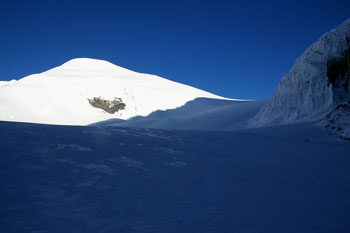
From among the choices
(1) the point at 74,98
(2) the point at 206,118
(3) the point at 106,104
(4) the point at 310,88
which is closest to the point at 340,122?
(4) the point at 310,88

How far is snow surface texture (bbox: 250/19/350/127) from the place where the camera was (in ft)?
37.8

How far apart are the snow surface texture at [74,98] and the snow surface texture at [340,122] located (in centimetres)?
2206

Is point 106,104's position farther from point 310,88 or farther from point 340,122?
point 340,122

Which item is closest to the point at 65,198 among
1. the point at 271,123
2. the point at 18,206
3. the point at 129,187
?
the point at 18,206

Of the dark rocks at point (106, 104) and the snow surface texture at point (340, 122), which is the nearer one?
the snow surface texture at point (340, 122)

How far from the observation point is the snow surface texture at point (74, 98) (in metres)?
22.7

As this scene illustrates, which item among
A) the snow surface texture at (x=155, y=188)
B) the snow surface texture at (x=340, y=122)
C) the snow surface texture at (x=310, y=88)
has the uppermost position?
the snow surface texture at (x=310, y=88)

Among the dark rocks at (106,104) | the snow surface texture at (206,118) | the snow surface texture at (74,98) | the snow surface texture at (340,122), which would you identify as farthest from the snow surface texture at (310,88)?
the dark rocks at (106,104)

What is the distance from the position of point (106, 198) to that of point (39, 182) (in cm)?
76

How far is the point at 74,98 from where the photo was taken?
29.0 m

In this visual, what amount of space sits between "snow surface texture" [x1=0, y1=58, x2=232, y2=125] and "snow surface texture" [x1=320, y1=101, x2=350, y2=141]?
22062 mm

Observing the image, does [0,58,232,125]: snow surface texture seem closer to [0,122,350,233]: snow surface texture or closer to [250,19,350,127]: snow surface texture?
[250,19,350,127]: snow surface texture

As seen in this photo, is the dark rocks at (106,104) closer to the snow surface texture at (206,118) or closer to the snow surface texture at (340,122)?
the snow surface texture at (206,118)

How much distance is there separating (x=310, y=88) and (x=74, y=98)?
26.2 metres
